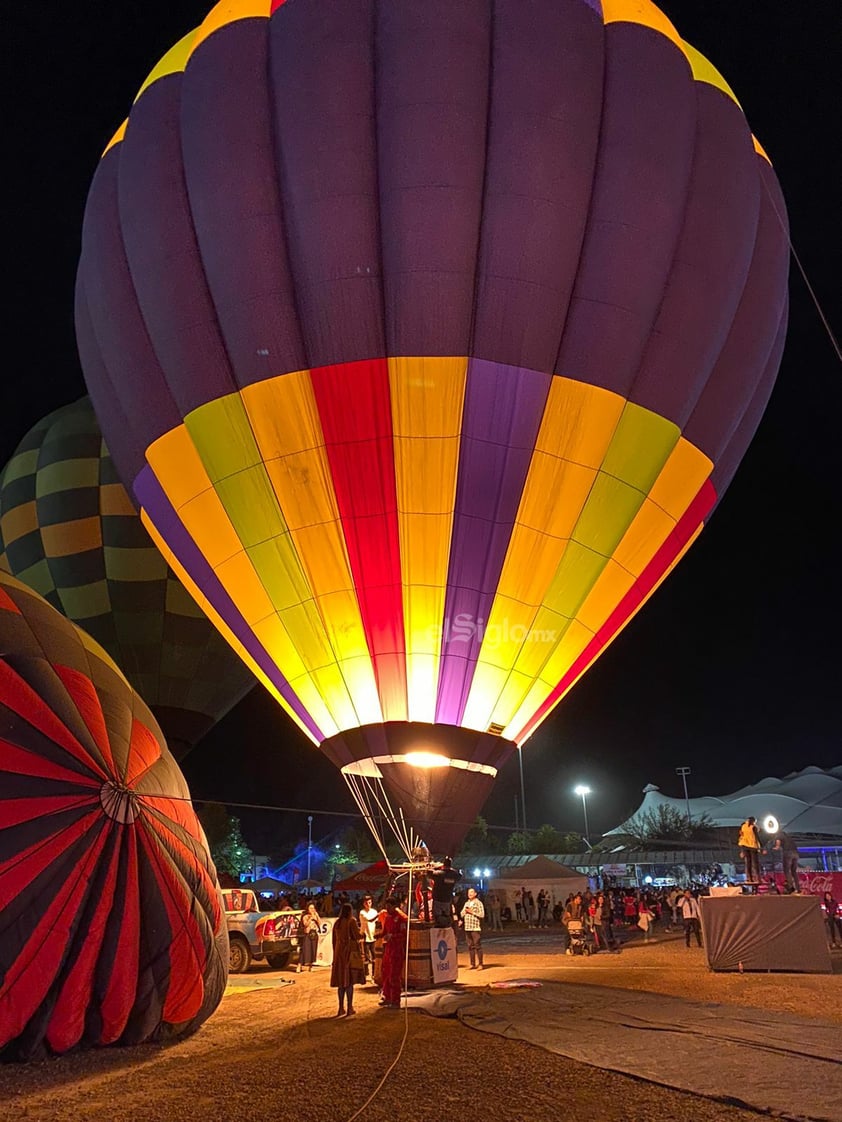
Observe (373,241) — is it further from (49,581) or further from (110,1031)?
(49,581)

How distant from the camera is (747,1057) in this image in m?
5.27

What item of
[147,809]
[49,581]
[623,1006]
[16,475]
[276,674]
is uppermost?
[16,475]

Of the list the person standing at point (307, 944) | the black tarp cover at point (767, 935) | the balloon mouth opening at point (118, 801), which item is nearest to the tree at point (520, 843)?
the person standing at point (307, 944)

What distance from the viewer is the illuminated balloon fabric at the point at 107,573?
47.3ft

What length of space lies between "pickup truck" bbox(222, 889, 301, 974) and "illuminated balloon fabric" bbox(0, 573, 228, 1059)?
18.3ft

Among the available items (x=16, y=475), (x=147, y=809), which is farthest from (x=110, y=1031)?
(x=16, y=475)

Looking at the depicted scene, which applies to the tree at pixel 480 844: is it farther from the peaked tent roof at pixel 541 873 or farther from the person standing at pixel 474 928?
the person standing at pixel 474 928

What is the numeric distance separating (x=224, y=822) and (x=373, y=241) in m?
40.8

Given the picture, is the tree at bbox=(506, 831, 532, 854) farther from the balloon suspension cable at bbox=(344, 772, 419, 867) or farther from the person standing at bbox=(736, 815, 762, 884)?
the balloon suspension cable at bbox=(344, 772, 419, 867)

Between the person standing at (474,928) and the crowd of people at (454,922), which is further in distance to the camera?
the person standing at (474,928)

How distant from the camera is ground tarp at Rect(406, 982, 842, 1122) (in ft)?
14.9

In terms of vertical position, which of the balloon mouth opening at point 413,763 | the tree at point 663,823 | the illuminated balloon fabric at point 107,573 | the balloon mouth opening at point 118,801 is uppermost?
the illuminated balloon fabric at point 107,573

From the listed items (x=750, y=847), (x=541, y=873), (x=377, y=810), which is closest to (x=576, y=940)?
(x=750, y=847)

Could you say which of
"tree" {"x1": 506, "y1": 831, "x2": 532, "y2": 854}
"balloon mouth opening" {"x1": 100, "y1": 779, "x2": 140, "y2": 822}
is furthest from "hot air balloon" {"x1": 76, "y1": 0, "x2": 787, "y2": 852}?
"tree" {"x1": 506, "y1": 831, "x2": 532, "y2": 854}
